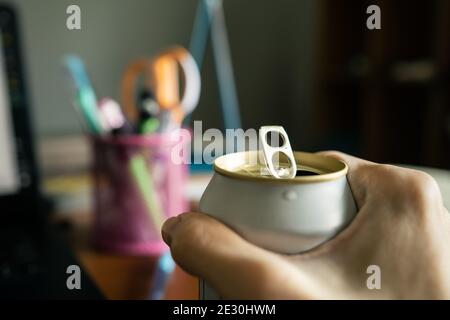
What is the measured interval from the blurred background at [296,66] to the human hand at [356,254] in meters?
0.71

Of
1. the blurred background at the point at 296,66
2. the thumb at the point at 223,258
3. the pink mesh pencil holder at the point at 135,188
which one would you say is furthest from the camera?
the blurred background at the point at 296,66

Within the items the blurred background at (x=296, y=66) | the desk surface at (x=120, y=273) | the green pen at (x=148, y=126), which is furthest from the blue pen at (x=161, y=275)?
the blurred background at (x=296, y=66)

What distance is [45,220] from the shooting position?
2.14 ft

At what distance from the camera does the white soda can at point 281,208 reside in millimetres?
219

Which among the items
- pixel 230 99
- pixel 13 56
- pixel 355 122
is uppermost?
pixel 13 56

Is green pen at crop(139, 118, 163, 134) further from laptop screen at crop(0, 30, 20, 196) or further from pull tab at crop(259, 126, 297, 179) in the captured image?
pull tab at crop(259, 126, 297, 179)

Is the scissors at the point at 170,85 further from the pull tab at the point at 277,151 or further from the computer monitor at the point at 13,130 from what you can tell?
the pull tab at the point at 277,151

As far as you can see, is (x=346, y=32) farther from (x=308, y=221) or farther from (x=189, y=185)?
(x=308, y=221)

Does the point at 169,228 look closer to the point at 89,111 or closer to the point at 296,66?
the point at 89,111

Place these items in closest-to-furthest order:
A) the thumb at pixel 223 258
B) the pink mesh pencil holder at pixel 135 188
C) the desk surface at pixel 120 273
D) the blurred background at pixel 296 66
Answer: the thumb at pixel 223 258, the desk surface at pixel 120 273, the pink mesh pencil holder at pixel 135 188, the blurred background at pixel 296 66

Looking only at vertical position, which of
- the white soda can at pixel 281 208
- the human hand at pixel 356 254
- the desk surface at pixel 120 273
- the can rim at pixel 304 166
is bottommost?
the desk surface at pixel 120 273

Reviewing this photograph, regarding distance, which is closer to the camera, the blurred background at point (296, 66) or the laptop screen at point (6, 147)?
the laptop screen at point (6, 147)
